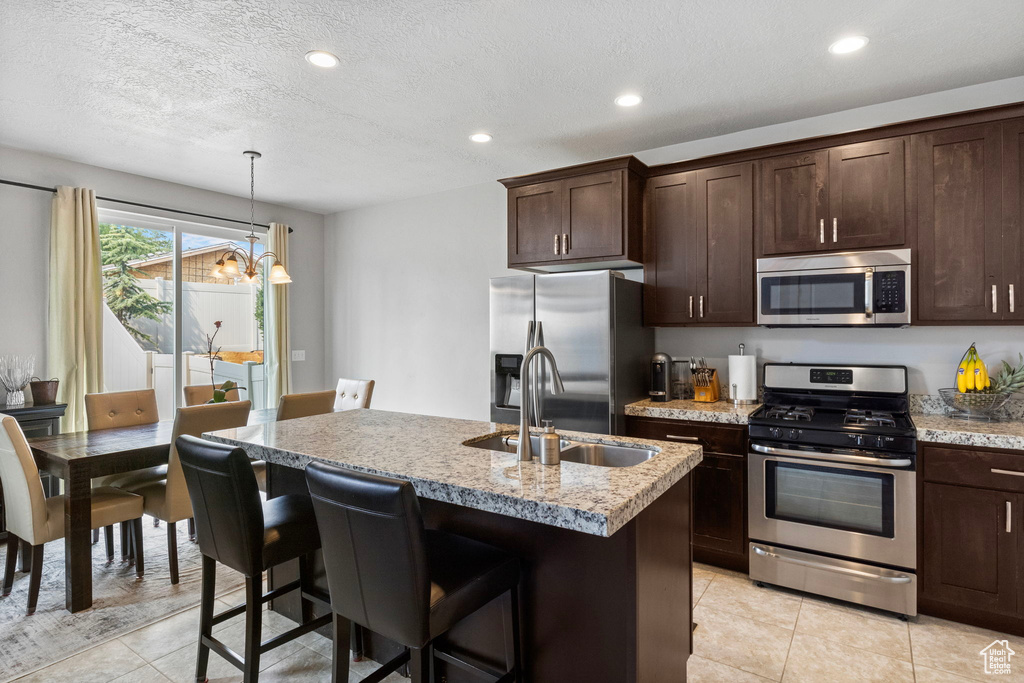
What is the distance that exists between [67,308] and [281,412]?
6.31 ft

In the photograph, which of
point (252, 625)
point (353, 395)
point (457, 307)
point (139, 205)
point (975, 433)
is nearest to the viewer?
point (252, 625)

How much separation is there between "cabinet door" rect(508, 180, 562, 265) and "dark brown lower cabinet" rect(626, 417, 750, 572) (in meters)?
1.44

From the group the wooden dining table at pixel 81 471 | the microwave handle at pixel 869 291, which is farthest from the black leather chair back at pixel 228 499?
the microwave handle at pixel 869 291

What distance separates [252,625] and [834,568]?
2.65 meters

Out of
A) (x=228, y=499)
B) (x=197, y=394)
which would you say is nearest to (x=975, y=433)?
(x=228, y=499)

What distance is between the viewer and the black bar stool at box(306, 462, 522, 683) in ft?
4.37

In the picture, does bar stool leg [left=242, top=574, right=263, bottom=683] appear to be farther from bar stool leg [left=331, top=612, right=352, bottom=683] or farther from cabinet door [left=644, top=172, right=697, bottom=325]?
cabinet door [left=644, top=172, right=697, bottom=325]

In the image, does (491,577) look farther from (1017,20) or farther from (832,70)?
(1017,20)

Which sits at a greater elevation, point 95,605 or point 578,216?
point 578,216

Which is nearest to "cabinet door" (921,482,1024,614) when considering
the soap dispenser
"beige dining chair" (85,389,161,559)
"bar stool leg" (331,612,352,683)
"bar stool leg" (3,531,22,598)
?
the soap dispenser

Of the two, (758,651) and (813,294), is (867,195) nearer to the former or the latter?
(813,294)

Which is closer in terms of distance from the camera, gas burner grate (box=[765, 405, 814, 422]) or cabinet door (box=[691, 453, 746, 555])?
gas burner grate (box=[765, 405, 814, 422])

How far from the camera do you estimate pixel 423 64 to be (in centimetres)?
265

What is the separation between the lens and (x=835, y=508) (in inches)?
108
